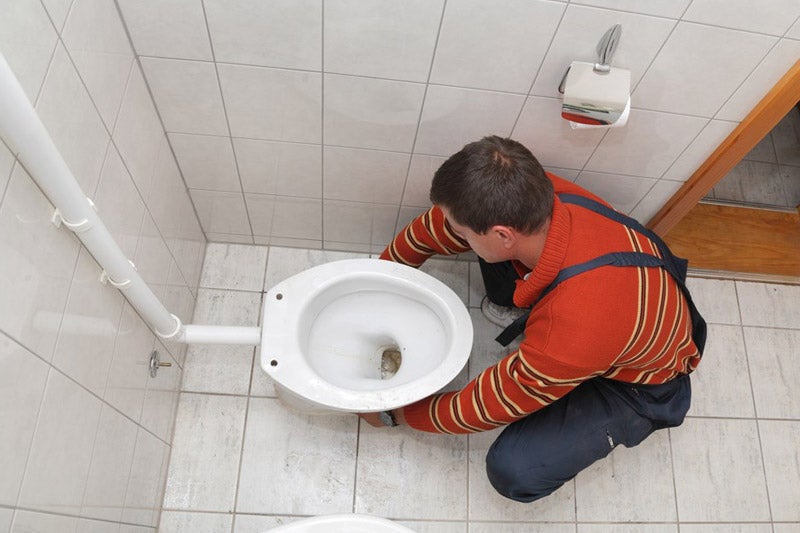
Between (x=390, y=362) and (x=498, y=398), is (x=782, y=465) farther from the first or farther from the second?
(x=390, y=362)

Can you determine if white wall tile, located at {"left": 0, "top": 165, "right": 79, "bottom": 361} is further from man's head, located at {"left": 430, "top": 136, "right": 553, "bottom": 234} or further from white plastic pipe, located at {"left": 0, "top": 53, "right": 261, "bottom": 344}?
man's head, located at {"left": 430, "top": 136, "right": 553, "bottom": 234}

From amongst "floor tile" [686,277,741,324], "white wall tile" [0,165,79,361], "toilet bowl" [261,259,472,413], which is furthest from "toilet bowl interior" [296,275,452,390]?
"floor tile" [686,277,741,324]

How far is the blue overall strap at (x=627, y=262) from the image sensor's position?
1.30 m

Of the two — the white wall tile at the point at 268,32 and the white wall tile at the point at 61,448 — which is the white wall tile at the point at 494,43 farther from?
the white wall tile at the point at 61,448

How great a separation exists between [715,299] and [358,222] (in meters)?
1.27

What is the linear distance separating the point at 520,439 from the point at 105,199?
1133 mm

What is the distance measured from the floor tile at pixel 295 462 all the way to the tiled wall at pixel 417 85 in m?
0.64

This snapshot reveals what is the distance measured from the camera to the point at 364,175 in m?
1.68

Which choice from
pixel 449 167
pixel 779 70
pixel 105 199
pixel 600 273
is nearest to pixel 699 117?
pixel 779 70

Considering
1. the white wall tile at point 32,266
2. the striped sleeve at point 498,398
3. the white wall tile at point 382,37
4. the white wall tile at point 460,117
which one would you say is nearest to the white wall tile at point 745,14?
the white wall tile at point 460,117

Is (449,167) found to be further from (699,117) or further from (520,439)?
(520,439)

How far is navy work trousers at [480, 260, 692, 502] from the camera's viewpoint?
158 cm

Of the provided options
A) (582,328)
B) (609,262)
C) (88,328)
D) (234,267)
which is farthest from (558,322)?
(234,267)

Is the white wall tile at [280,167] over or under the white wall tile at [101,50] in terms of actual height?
under
